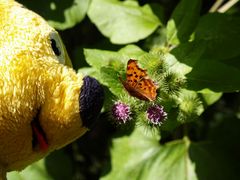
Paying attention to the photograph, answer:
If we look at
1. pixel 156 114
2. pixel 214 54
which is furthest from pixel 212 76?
pixel 156 114

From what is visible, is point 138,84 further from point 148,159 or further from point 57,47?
point 148,159

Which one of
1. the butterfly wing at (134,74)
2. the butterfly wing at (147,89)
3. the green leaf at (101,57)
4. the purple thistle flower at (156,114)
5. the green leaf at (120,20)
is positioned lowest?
the green leaf at (120,20)

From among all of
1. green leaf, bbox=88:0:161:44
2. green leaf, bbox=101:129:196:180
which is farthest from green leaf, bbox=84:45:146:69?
green leaf, bbox=101:129:196:180

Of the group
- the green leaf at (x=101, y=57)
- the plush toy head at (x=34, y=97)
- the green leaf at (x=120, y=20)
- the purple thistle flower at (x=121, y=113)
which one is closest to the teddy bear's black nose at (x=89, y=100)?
the plush toy head at (x=34, y=97)

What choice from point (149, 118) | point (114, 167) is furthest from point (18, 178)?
point (149, 118)

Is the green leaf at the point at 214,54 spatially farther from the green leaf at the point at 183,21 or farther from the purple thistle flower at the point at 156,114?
the purple thistle flower at the point at 156,114
